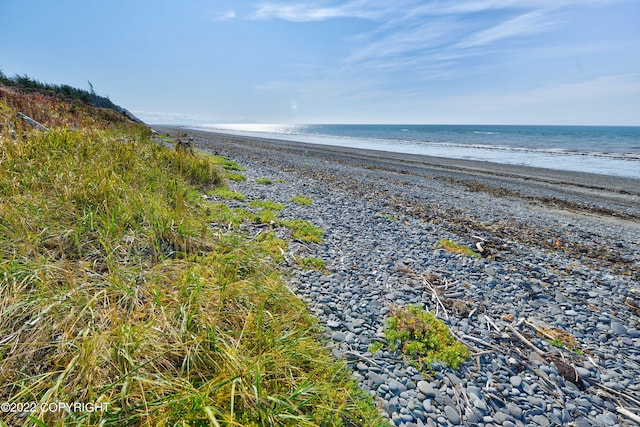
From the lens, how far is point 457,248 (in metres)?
7.20

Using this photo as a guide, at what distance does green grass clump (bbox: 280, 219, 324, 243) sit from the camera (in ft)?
22.7

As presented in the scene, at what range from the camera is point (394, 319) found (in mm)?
4164

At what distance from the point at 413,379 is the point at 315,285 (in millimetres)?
2152

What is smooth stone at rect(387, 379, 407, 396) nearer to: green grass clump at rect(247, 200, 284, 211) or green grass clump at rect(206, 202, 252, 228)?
green grass clump at rect(206, 202, 252, 228)

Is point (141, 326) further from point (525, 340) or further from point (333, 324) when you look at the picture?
point (525, 340)

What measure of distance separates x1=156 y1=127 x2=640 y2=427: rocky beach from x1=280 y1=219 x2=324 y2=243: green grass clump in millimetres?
241

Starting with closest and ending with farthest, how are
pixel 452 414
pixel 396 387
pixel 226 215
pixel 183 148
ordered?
pixel 452 414
pixel 396 387
pixel 226 215
pixel 183 148

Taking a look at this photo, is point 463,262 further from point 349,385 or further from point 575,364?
point 349,385

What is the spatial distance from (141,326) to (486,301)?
519 centimetres

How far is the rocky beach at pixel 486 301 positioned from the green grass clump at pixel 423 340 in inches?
4.7

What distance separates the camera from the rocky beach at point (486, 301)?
3152 mm

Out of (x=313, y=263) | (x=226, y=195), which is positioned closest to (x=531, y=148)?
(x=226, y=195)

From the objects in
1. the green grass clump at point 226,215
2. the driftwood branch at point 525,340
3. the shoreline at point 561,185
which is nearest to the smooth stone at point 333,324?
the driftwood branch at point 525,340

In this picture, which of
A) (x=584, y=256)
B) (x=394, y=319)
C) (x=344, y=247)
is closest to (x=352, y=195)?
(x=344, y=247)
